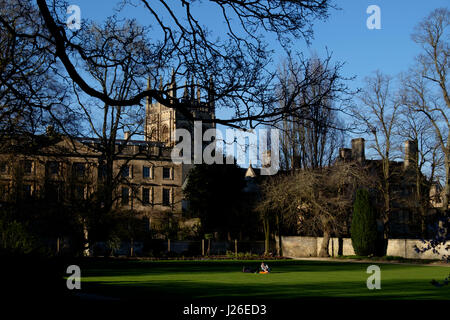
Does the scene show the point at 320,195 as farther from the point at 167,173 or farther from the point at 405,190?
the point at 167,173

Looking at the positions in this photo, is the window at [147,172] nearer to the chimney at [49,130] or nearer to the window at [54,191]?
the window at [54,191]

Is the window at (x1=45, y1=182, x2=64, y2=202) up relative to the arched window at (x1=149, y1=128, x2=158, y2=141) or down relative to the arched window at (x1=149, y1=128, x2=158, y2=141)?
down

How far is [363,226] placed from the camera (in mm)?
40594

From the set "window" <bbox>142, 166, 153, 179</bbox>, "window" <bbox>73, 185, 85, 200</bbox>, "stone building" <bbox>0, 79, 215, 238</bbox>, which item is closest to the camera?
"stone building" <bbox>0, 79, 215, 238</bbox>

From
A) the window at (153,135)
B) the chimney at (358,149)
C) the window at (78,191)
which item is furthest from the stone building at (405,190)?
the window at (78,191)

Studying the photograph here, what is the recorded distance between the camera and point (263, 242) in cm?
4772

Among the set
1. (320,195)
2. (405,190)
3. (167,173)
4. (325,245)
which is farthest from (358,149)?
(167,173)

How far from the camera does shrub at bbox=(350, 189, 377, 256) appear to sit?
40.4 meters

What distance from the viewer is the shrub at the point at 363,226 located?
133ft

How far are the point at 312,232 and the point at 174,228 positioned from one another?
1282 cm

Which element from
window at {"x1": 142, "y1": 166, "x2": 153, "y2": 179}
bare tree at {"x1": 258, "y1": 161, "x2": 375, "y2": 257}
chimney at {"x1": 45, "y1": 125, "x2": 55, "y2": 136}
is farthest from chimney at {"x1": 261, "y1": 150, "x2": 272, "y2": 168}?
chimney at {"x1": 45, "y1": 125, "x2": 55, "y2": 136}

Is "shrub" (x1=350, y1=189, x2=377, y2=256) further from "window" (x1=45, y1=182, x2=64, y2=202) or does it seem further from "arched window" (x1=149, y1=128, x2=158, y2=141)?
"window" (x1=45, y1=182, x2=64, y2=202)

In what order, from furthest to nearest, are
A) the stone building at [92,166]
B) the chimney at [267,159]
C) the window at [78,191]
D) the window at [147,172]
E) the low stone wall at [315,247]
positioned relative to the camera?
1. the window at [147,172]
2. the chimney at [267,159]
3. the low stone wall at [315,247]
4. the window at [78,191]
5. the stone building at [92,166]
